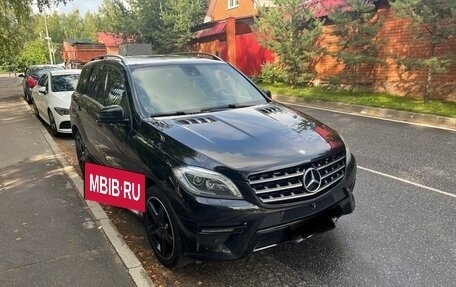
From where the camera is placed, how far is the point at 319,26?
15602mm

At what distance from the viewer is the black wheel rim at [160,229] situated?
11.0 ft

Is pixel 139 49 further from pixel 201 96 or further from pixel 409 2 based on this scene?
pixel 201 96

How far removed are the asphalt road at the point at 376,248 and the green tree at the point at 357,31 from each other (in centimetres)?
818

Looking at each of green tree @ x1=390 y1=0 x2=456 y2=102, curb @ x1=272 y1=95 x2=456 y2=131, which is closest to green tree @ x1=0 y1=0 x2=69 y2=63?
curb @ x1=272 y1=95 x2=456 y2=131

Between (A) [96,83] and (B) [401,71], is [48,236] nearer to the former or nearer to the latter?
(A) [96,83]

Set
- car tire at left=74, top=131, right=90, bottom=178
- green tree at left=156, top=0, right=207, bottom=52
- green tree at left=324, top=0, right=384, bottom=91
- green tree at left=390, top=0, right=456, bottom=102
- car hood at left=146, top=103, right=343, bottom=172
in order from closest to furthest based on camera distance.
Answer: car hood at left=146, top=103, right=343, bottom=172 < car tire at left=74, top=131, right=90, bottom=178 < green tree at left=390, top=0, right=456, bottom=102 < green tree at left=324, top=0, right=384, bottom=91 < green tree at left=156, top=0, right=207, bottom=52

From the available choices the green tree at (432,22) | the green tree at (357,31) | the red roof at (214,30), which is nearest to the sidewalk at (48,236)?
the green tree at (432,22)

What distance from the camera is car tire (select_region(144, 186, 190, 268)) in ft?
10.6

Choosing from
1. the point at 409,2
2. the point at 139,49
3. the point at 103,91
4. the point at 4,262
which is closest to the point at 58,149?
the point at 103,91

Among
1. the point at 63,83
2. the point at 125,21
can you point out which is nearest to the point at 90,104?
the point at 63,83

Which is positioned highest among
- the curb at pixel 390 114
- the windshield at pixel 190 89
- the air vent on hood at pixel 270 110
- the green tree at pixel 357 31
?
the green tree at pixel 357 31

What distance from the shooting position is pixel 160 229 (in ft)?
11.5

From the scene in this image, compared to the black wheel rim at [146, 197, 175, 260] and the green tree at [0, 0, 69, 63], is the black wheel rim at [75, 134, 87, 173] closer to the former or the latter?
the black wheel rim at [146, 197, 175, 260]

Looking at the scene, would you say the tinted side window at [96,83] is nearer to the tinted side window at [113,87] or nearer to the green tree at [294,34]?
the tinted side window at [113,87]
